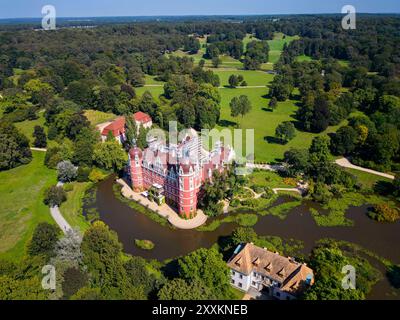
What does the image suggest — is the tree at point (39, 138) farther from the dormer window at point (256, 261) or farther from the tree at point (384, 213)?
the tree at point (384, 213)

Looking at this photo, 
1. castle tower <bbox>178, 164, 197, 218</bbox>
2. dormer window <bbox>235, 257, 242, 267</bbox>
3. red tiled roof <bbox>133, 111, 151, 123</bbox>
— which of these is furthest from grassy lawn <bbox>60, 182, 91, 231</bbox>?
red tiled roof <bbox>133, 111, 151, 123</bbox>

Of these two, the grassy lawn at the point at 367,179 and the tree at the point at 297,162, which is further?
the tree at the point at 297,162

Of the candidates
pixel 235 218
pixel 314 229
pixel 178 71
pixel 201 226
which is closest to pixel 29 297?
pixel 201 226

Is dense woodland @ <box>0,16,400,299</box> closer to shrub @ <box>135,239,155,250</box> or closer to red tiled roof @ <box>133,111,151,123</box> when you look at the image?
shrub @ <box>135,239,155,250</box>

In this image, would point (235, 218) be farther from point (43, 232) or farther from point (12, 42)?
point (12, 42)

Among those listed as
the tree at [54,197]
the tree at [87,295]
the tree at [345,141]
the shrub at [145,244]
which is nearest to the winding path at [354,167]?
the tree at [345,141]

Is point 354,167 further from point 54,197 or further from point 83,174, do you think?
point 54,197
